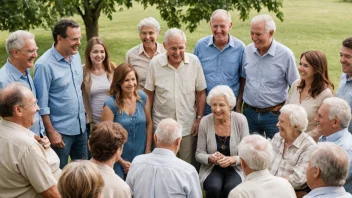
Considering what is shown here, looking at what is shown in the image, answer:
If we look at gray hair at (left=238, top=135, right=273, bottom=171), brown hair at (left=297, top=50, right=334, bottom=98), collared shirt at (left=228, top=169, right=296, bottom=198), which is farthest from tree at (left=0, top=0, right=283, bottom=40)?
collared shirt at (left=228, top=169, right=296, bottom=198)

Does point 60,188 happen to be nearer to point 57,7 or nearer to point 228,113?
point 228,113

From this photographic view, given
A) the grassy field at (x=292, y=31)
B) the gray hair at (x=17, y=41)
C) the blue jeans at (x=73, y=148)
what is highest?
the gray hair at (x=17, y=41)

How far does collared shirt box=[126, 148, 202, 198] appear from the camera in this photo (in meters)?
5.09

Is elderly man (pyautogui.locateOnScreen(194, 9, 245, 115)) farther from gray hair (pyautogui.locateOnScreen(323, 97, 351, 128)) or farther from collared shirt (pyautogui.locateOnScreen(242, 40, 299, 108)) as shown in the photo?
gray hair (pyautogui.locateOnScreen(323, 97, 351, 128))

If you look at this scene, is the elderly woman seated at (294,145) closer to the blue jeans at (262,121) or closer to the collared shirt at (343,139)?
the collared shirt at (343,139)

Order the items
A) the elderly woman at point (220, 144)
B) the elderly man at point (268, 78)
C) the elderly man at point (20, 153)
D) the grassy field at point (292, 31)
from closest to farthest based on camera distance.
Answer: the elderly man at point (20, 153), the elderly woman at point (220, 144), the elderly man at point (268, 78), the grassy field at point (292, 31)

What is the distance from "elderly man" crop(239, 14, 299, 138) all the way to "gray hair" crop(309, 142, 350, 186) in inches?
115

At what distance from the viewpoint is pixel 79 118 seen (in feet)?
22.1

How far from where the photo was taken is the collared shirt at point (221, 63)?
7242 mm

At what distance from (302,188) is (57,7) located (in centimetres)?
1079

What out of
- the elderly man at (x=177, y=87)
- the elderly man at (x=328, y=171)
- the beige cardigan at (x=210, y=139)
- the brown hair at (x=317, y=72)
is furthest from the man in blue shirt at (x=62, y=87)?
the elderly man at (x=328, y=171)

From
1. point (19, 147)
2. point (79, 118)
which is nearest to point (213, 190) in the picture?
point (79, 118)

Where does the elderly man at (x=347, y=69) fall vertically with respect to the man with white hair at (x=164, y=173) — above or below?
above

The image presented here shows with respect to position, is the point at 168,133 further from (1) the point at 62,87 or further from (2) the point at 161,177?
(1) the point at 62,87
